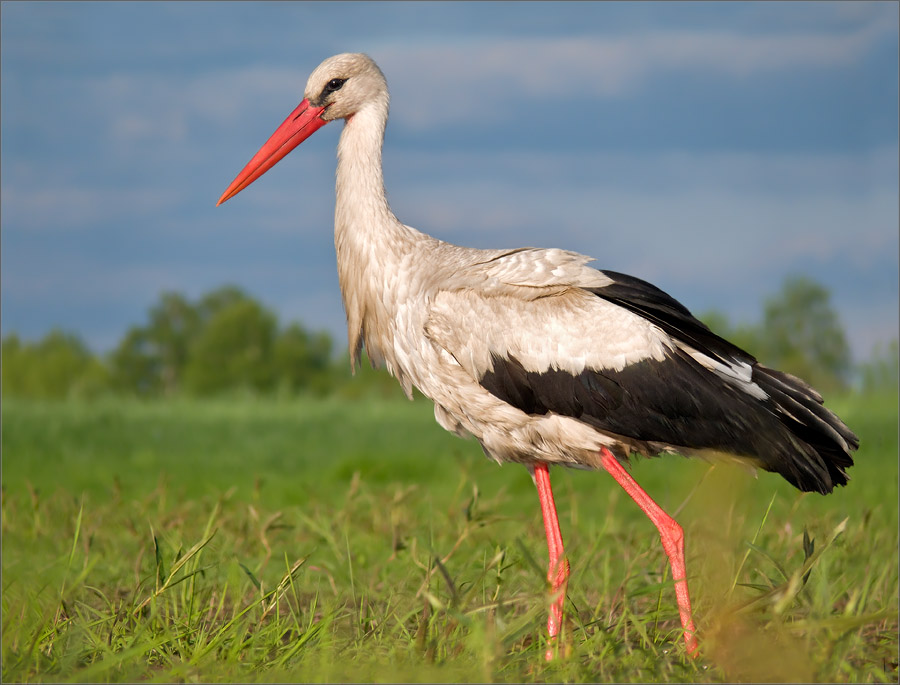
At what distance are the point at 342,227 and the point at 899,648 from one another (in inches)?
135

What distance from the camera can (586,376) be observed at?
177 inches

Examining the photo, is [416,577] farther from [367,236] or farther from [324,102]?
[324,102]

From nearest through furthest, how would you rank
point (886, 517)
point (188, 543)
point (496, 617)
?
point (496, 617), point (188, 543), point (886, 517)

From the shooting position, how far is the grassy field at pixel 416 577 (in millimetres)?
3625

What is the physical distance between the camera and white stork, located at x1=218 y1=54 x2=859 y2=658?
A: 177 inches

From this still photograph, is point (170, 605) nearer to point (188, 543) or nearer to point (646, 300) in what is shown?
point (188, 543)

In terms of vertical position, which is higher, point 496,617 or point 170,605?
point 496,617

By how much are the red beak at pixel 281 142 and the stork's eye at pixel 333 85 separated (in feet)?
0.35

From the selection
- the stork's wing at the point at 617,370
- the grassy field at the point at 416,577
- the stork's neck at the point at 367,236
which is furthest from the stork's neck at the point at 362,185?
the grassy field at the point at 416,577

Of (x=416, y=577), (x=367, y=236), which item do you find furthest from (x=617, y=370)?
(x=416, y=577)

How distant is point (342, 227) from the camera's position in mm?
A: 5199

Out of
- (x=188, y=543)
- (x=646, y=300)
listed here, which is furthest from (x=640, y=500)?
(x=188, y=543)

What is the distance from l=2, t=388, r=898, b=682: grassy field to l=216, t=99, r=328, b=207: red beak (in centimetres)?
188

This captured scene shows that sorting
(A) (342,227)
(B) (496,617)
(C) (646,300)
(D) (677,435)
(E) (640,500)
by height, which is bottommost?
(B) (496,617)
